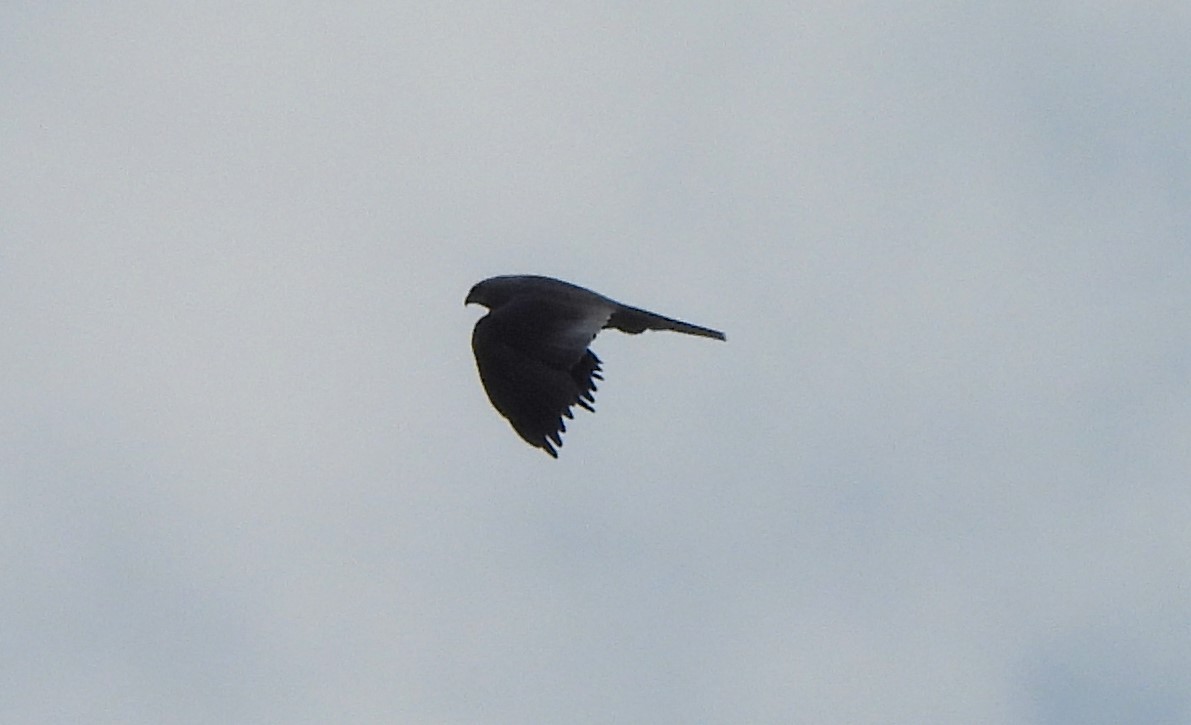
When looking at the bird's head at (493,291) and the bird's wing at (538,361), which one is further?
the bird's head at (493,291)

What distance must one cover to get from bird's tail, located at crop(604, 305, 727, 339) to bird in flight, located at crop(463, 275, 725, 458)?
11.3 inches

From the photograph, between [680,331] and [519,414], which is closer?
[519,414]

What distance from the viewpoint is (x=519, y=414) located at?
103 feet

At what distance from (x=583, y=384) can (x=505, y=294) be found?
5.26 ft

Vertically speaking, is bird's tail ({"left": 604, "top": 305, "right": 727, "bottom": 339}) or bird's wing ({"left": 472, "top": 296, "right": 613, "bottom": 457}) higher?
bird's tail ({"left": 604, "top": 305, "right": 727, "bottom": 339})

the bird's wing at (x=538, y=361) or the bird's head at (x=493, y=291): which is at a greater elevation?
the bird's head at (x=493, y=291)

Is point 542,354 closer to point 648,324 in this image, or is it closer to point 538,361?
point 538,361

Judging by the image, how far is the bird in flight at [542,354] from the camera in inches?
1238

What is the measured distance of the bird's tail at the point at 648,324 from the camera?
109 ft

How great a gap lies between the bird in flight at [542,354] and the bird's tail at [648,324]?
0.29 meters

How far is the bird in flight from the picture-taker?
103ft

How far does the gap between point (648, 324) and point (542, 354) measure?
2.15 metres

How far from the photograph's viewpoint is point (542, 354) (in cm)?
3180

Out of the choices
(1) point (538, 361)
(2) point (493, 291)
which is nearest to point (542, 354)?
(1) point (538, 361)
